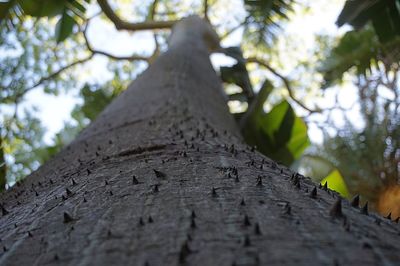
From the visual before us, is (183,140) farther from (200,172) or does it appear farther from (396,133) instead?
(396,133)

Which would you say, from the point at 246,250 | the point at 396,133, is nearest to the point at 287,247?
the point at 246,250

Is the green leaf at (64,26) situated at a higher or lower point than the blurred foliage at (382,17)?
higher

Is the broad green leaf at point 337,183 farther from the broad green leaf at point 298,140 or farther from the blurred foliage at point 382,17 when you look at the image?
the blurred foliage at point 382,17

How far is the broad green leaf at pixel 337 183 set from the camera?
2.86 meters

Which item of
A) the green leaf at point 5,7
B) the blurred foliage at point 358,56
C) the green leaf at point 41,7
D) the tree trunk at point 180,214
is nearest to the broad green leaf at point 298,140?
the blurred foliage at point 358,56

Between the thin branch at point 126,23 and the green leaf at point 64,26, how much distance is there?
1.24 metres

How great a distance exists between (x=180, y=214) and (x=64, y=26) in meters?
3.26

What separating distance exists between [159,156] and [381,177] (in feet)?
6.42

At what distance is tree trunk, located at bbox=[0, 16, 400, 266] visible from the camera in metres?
0.67

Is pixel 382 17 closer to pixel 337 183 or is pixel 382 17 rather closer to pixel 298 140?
pixel 298 140

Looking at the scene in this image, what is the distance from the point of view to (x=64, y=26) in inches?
148

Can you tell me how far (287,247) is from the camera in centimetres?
66

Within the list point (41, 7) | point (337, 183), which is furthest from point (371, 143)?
point (41, 7)

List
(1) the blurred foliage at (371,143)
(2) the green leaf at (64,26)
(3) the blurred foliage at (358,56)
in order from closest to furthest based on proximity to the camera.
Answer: (1) the blurred foliage at (371,143) → (2) the green leaf at (64,26) → (3) the blurred foliage at (358,56)
